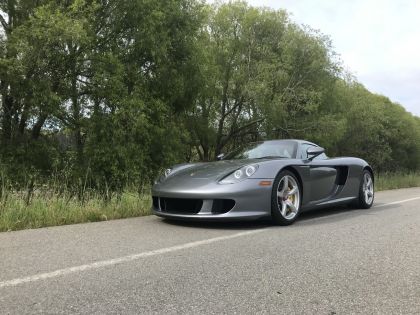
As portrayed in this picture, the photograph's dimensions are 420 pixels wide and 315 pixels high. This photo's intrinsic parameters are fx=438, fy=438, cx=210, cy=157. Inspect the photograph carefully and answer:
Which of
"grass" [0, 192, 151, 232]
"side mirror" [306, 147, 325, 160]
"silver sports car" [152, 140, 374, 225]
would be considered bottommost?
"grass" [0, 192, 151, 232]

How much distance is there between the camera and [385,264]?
3582 millimetres

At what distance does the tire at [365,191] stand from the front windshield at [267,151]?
187 cm

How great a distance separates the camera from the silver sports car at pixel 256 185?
16.3ft

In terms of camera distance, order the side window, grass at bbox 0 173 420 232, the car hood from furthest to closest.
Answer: the side window < the car hood < grass at bbox 0 173 420 232

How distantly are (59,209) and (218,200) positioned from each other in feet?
7.15

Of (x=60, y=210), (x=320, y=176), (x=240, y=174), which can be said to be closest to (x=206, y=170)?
(x=240, y=174)

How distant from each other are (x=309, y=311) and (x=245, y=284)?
1.84 ft

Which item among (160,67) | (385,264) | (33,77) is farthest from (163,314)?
(160,67)

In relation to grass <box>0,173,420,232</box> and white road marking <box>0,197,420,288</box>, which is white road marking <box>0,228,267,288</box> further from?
grass <box>0,173,420,232</box>

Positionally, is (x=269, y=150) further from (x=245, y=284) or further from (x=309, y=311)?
(x=309, y=311)

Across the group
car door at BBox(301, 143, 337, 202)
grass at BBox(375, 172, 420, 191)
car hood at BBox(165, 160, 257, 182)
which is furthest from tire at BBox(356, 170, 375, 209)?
grass at BBox(375, 172, 420, 191)

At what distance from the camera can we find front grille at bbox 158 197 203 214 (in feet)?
16.5

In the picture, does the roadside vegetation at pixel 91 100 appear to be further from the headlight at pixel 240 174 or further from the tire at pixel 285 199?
the tire at pixel 285 199

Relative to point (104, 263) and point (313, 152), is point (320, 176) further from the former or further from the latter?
point (104, 263)
